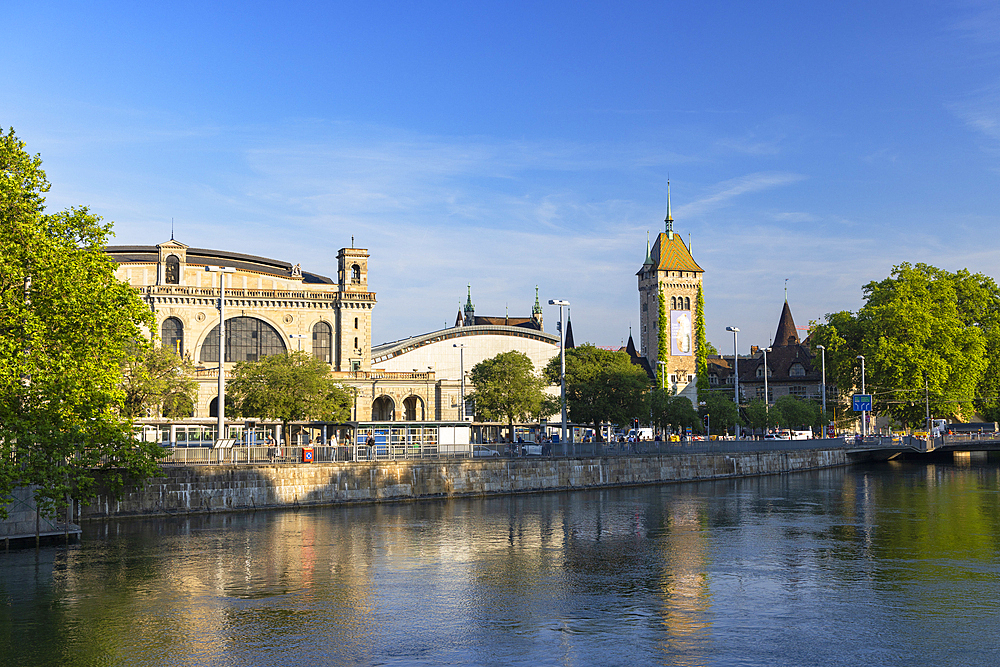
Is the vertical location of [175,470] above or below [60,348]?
below

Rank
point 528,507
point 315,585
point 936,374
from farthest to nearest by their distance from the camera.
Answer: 1. point 936,374
2. point 528,507
3. point 315,585

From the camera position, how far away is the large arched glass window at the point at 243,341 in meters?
108

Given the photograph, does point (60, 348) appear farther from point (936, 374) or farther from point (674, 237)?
point (674, 237)

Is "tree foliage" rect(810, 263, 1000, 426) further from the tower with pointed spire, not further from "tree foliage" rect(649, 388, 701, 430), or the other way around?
the tower with pointed spire

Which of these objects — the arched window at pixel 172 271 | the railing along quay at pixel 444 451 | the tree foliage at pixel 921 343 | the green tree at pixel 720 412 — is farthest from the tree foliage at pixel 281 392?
the tree foliage at pixel 921 343

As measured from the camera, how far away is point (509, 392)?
79250 millimetres

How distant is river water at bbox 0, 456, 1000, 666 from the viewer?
65.0 feet

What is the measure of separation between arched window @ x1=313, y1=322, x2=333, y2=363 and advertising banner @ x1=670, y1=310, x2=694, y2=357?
56487 mm

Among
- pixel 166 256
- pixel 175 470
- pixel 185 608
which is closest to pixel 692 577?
pixel 185 608

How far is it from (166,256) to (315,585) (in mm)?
90796

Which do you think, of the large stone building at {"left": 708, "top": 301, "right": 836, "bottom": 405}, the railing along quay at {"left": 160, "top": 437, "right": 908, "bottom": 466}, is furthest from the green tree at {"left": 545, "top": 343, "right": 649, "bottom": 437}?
the large stone building at {"left": 708, "top": 301, "right": 836, "bottom": 405}

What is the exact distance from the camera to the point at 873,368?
306 feet

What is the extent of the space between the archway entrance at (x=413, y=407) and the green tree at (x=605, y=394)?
33.2 metres

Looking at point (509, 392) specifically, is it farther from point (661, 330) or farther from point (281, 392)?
point (661, 330)
